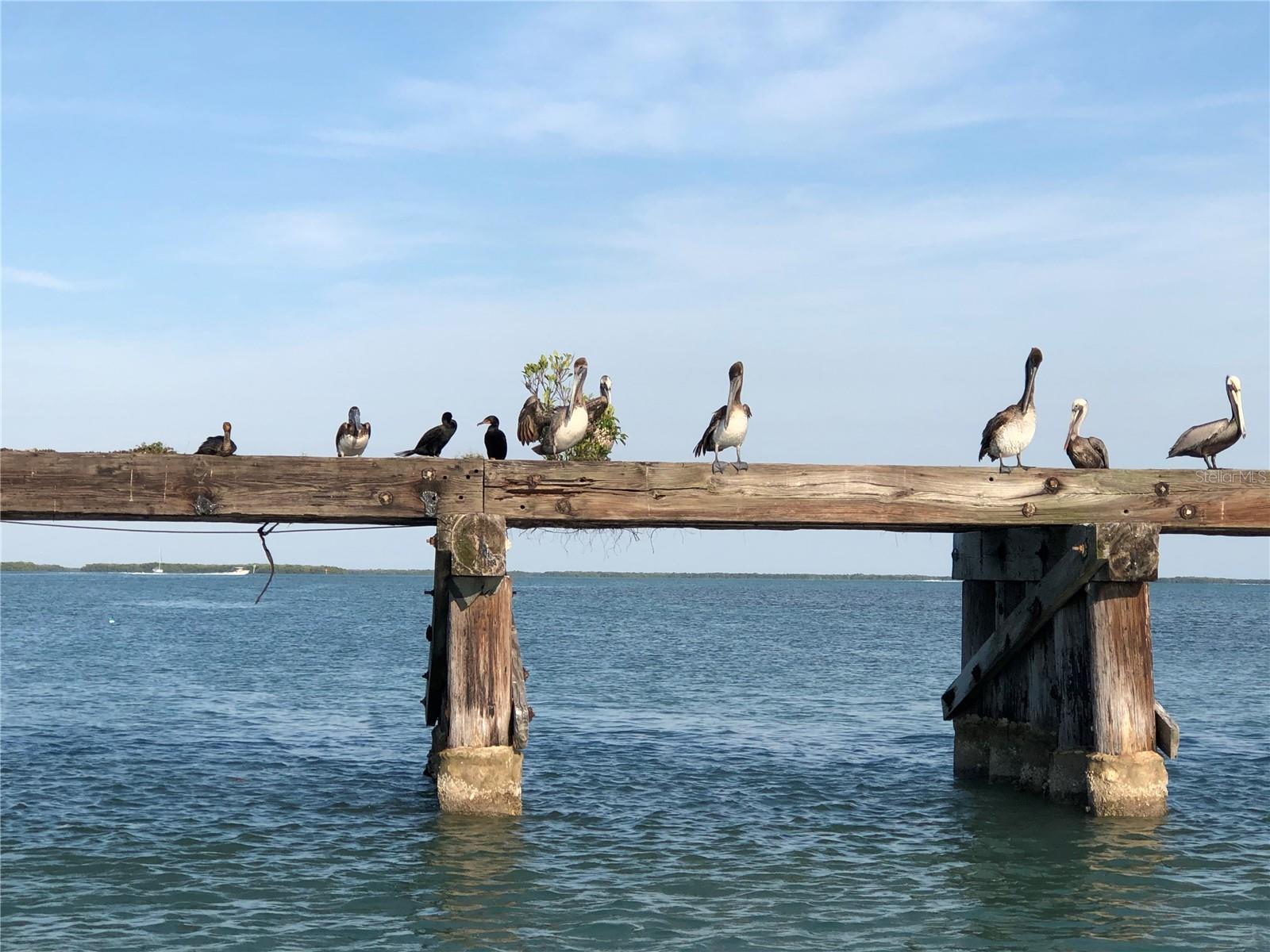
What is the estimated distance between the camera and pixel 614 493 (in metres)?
13.4

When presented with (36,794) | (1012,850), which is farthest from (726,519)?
(36,794)

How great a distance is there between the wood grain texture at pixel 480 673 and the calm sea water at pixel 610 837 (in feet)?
3.27

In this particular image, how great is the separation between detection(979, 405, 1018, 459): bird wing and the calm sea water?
13.9 ft

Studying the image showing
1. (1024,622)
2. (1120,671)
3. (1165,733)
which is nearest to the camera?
(1120,671)

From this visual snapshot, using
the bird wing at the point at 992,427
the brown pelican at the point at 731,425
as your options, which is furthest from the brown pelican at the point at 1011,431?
the brown pelican at the point at 731,425

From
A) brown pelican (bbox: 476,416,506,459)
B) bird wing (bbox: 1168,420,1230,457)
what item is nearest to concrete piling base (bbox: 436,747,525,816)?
brown pelican (bbox: 476,416,506,459)

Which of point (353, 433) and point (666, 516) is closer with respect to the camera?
point (666, 516)

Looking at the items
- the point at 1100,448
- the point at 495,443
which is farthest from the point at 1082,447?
the point at 495,443

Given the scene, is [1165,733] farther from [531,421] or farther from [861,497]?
[531,421]

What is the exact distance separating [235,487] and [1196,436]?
35.0 feet

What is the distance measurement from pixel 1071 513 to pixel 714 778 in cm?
734

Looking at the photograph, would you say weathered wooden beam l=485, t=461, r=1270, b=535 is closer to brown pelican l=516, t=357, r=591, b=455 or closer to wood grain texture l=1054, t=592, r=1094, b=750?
brown pelican l=516, t=357, r=591, b=455

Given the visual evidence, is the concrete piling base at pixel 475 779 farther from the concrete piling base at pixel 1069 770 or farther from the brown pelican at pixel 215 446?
the concrete piling base at pixel 1069 770

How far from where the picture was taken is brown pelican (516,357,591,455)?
14086 millimetres
